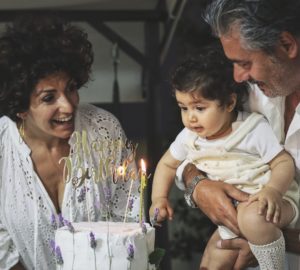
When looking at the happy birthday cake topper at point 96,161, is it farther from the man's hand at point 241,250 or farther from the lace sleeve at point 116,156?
the man's hand at point 241,250

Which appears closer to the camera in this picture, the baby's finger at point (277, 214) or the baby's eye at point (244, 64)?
the baby's finger at point (277, 214)

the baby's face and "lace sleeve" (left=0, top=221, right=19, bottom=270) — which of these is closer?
the baby's face

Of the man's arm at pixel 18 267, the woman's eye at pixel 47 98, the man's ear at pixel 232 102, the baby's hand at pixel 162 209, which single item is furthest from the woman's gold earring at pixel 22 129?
the man's ear at pixel 232 102

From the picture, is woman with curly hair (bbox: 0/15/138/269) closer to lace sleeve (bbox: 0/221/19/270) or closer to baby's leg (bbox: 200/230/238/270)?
lace sleeve (bbox: 0/221/19/270)

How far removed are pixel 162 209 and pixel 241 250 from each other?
276mm

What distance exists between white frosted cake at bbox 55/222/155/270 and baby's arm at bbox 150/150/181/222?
32cm

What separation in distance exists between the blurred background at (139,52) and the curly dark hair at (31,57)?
1.95 feet

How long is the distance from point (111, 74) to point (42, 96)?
977 mm

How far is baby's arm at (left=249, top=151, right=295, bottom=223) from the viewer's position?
5.51 ft

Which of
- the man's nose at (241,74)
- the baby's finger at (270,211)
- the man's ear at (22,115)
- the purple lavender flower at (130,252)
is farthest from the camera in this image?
the man's ear at (22,115)

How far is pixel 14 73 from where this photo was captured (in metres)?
2.10

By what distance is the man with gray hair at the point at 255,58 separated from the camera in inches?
68.1

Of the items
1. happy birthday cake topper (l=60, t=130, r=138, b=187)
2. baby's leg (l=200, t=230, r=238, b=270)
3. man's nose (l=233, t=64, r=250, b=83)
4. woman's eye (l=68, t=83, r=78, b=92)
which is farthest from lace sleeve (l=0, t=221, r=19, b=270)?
man's nose (l=233, t=64, r=250, b=83)

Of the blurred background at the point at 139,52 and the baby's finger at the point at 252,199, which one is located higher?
the blurred background at the point at 139,52
